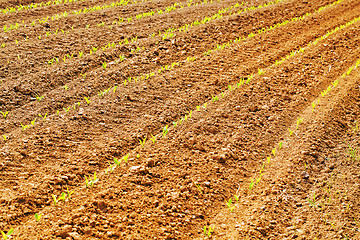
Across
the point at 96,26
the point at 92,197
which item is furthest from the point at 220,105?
the point at 96,26

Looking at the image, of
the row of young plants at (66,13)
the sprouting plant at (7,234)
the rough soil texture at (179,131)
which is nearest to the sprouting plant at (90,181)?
the rough soil texture at (179,131)

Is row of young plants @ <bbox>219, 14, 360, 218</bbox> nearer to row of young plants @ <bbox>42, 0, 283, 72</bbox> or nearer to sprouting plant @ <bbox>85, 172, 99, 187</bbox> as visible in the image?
sprouting plant @ <bbox>85, 172, 99, 187</bbox>

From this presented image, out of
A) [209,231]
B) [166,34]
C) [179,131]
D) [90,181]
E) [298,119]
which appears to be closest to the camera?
[209,231]

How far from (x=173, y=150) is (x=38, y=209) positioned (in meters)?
1.48

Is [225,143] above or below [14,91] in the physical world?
below

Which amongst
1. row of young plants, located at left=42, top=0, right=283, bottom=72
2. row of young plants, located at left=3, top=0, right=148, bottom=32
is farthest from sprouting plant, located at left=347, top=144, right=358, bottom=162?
row of young plants, located at left=3, top=0, right=148, bottom=32

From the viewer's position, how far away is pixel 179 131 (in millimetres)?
3844

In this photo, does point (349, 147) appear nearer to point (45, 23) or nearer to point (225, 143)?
point (225, 143)

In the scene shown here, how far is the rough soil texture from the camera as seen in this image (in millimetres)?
2762

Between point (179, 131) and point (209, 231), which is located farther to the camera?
point (179, 131)

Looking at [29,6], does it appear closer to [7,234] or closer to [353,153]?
[7,234]

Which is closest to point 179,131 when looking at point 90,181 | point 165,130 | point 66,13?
point 165,130

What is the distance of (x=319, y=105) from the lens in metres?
4.34

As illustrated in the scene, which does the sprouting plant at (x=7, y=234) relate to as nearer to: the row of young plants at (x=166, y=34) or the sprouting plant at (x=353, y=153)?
the row of young plants at (x=166, y=34)
